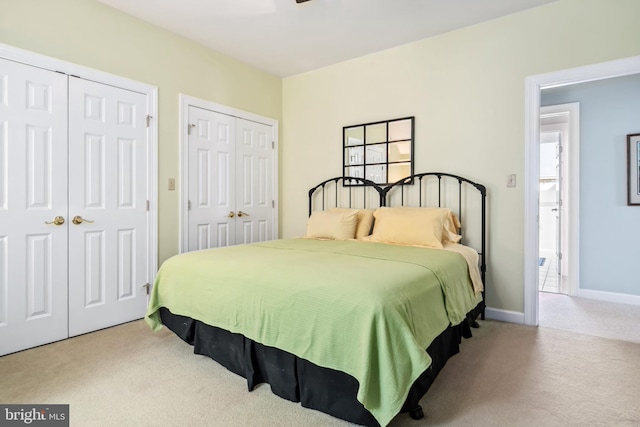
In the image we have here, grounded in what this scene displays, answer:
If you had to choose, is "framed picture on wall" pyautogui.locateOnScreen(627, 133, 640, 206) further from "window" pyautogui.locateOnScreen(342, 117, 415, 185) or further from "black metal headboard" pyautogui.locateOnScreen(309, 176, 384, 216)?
"black metal headboard" pyautogui.locateOnScreen(309, 176, 384, 216)

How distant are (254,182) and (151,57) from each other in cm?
164

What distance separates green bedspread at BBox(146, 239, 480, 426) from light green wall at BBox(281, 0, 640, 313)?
2.80ft

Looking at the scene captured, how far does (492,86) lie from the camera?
3.04m

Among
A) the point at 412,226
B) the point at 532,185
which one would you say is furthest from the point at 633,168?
the point at 412,226

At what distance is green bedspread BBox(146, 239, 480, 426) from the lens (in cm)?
141

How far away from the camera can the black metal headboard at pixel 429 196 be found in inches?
123

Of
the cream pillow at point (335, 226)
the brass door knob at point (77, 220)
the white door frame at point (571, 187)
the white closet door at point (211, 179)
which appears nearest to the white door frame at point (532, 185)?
the white door frame at point (571, 187)

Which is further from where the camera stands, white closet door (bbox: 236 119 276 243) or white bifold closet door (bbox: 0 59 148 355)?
white closet door (bbox: 236 119 276 243)

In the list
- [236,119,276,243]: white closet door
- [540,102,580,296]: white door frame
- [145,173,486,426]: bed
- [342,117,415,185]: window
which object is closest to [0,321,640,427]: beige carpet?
[145,173,486,426]: bed

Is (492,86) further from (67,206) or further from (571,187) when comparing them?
Answer: (67,206)

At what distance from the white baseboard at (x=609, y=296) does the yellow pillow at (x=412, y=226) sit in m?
2.11

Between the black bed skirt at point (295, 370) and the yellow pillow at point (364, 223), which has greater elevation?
the yellow pillow at point (364, 223)

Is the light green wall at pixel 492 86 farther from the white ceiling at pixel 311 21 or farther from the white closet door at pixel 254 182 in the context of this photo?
the white closet door at pixel 254 182

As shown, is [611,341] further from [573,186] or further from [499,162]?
[573,186]
